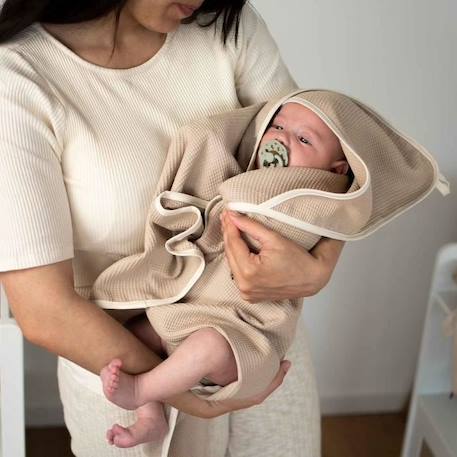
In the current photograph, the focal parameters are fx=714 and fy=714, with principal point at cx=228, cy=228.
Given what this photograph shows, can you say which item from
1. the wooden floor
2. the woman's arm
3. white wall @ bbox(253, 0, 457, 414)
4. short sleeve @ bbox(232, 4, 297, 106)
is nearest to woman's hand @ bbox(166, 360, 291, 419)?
the woman's arm

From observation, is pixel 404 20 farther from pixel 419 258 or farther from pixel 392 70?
pixel 419 258

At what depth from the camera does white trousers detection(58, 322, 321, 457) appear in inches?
43.6

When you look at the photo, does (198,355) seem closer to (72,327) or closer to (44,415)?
(72,327)

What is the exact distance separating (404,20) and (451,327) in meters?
0.71

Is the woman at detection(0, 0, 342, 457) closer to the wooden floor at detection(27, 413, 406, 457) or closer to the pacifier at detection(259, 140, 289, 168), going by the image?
the pacifier at detection(259, 140, 289, 168)

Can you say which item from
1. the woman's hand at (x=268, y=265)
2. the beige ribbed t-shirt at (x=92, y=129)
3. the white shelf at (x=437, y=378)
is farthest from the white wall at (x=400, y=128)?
the woman's hand at (x=268, y=265)

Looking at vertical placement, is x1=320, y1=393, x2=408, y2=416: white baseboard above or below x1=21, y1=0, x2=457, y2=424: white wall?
below

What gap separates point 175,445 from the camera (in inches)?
43.5

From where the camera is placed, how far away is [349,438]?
7.02ft

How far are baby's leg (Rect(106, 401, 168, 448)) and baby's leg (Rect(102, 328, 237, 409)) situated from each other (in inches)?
1.7

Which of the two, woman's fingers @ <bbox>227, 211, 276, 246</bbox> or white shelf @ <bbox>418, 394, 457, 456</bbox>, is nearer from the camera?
woman's fingers @ <bbox>227, 211, 276, 246</bbox>

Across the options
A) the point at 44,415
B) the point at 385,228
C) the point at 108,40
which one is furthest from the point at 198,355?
the point at 44,415

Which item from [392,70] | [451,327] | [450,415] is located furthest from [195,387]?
[392,70]

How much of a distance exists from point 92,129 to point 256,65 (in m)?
0.33
